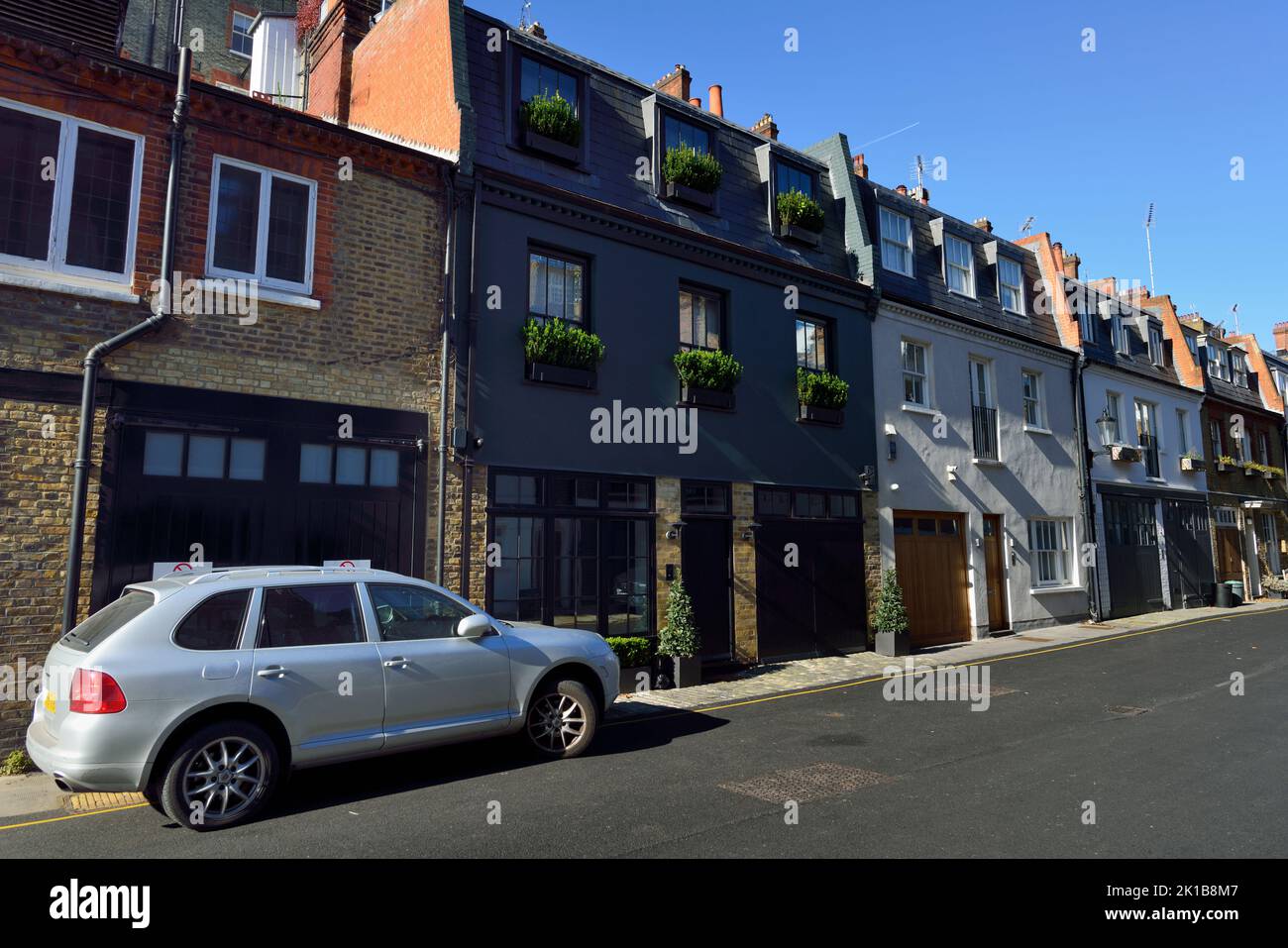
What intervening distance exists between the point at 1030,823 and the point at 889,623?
9681mm

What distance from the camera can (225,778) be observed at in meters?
5.66

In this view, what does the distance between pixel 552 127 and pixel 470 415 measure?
4.74m

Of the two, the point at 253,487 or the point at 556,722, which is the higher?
Result: the point at 253,487

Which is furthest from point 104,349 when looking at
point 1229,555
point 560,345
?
point 1229,555

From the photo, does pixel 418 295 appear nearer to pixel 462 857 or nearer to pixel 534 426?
pixel 534 426

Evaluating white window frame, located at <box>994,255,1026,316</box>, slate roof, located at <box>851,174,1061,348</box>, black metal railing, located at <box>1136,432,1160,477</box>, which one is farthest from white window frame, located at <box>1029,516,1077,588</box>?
white window frame, located at <box>994,255,1026,316</box>

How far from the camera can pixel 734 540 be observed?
13312mm

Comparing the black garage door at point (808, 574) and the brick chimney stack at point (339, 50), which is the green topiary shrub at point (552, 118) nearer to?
the brick chimney stack at point (339, 50)

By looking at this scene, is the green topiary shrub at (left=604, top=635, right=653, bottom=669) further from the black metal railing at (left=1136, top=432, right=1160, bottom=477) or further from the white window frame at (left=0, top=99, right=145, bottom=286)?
the black metal railing at (left=1136, top=432, right=1160, bottom=477)

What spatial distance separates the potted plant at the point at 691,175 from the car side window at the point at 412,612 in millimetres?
8989

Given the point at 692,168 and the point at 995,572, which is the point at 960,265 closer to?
the point at 995,572

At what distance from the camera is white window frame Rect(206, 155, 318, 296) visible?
917 cm

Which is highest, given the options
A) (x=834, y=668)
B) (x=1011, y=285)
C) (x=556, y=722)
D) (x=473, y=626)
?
(x=1011, y=285)

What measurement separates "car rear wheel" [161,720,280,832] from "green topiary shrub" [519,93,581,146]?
9.39 metres
